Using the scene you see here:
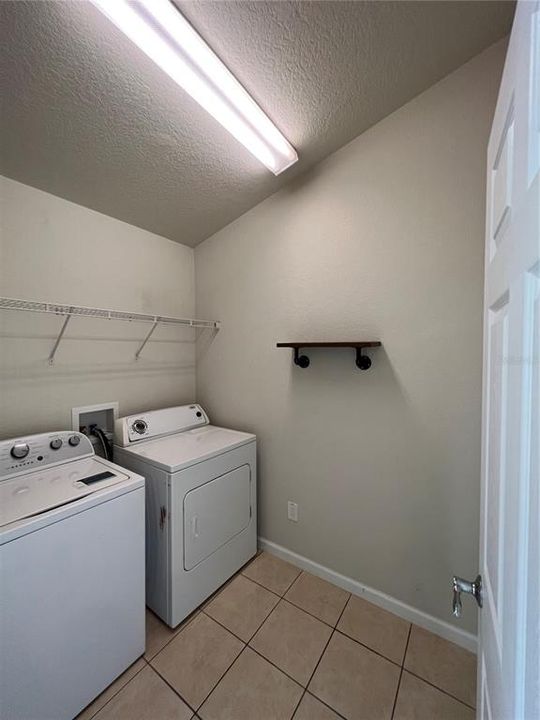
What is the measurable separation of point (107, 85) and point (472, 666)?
114 inches

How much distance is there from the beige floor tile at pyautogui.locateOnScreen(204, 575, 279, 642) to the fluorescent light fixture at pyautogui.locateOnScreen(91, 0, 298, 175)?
7.96 ft

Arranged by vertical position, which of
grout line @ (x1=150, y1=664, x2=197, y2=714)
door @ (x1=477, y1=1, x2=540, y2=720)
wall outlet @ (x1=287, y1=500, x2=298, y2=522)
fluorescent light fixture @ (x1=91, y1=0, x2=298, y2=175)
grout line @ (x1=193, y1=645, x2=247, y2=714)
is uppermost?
fluorescent light fixture @ (x1=91, y1=0, x2=298, y2=175)

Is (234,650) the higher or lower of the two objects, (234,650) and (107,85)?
the lower

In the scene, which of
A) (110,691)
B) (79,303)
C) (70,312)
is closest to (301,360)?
(70,312)

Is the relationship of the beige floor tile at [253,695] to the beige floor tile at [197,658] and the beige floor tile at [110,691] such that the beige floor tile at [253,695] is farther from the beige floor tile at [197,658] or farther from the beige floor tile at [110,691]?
the beige floor tile at [110,691]

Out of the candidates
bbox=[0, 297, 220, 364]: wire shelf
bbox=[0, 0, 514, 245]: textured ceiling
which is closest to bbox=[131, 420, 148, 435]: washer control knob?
bbox=[0, 297, 220, 364]: wire shelf

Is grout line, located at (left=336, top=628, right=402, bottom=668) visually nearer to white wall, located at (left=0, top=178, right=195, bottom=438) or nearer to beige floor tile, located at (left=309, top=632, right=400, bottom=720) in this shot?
beige floor tile, located at (left=309, top=632, right=400, bottom=720)

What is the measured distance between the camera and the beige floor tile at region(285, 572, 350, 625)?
154cm

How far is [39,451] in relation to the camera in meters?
1.37

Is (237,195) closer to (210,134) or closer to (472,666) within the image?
(210,134)

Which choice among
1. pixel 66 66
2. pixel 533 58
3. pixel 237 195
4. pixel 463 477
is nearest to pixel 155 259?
pixel 237 195

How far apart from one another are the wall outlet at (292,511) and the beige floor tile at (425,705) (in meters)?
0.84

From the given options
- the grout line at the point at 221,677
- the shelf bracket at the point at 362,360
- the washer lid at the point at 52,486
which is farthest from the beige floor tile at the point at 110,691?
the shelf bracket at the point at 362,360

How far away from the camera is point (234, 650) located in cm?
135
